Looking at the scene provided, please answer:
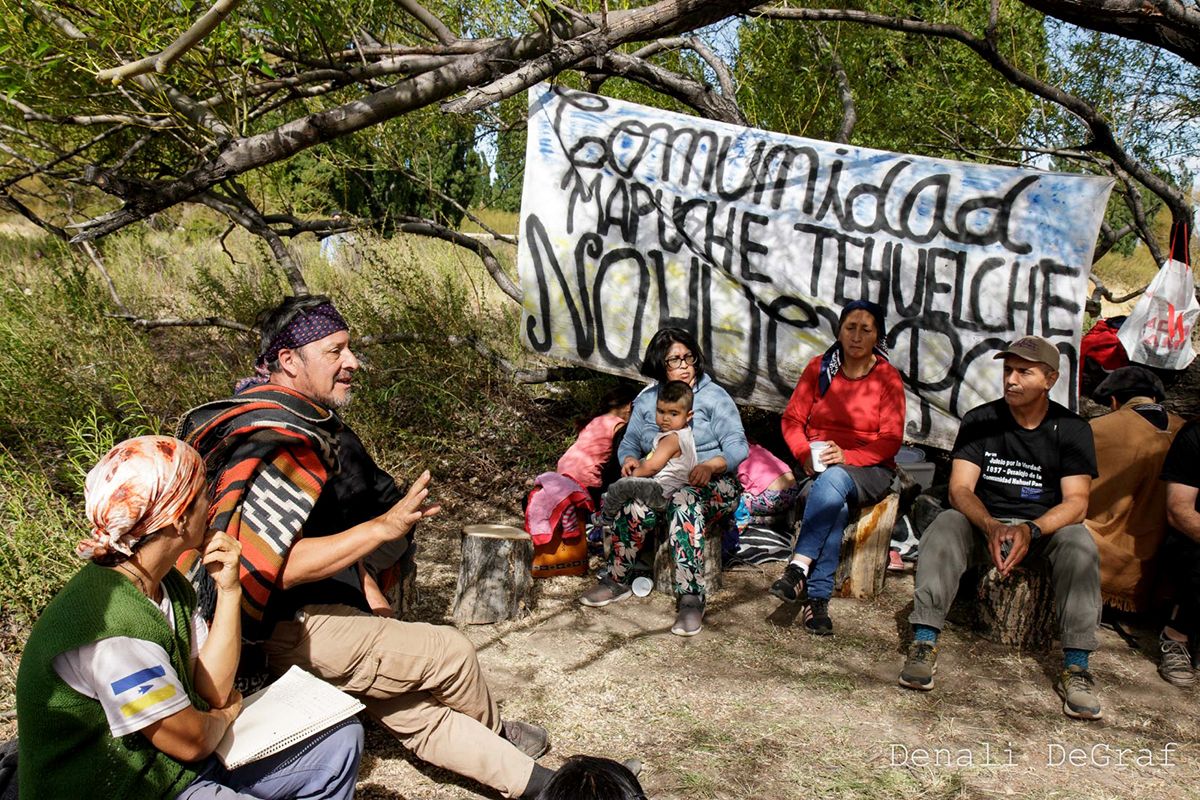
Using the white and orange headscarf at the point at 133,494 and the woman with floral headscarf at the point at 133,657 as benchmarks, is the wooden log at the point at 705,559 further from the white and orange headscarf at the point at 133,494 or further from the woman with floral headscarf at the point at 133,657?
the white and orange headscarf at the point at 133,494

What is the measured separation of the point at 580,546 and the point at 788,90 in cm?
441

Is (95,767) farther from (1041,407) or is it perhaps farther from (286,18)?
(1041,407)

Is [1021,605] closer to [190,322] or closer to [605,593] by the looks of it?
[605,593]

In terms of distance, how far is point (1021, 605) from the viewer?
4.40 metres

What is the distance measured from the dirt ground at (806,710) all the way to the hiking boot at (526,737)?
2.6 inches

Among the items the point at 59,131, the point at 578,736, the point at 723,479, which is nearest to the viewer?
the point at 578,736

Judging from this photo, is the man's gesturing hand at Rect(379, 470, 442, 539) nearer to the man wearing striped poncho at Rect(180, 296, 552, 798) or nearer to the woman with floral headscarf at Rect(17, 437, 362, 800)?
the man wearing striped poncho at Rect(180, 296, 552, 798)

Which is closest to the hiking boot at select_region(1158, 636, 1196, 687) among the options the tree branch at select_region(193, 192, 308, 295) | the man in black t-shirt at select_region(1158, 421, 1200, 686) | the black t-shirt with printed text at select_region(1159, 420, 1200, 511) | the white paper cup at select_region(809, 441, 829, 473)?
the man in black t-shirt at select_region(1158, 421, 1200, 686)

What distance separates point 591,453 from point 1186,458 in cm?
297

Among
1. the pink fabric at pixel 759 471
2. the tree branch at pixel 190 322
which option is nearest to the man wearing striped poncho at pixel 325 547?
the pink fabric at pixel 759 471

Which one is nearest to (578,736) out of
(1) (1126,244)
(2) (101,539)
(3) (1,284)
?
(2) (101,539)

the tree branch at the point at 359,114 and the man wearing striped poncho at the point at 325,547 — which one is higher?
the tree branch at the point at 359,114

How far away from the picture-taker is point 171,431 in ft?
20.6

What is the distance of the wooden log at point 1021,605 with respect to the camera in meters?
4.38
